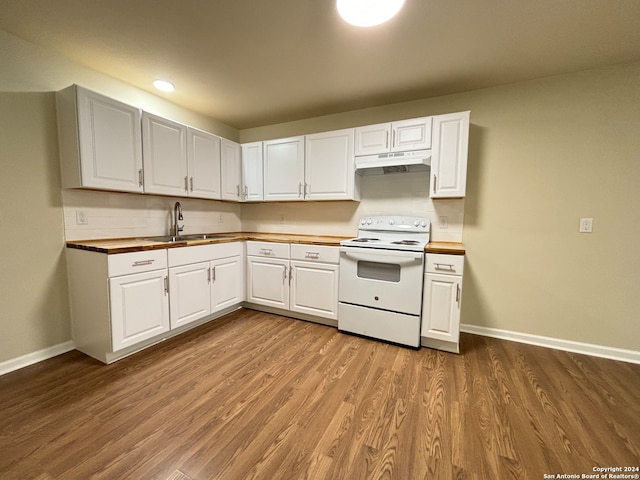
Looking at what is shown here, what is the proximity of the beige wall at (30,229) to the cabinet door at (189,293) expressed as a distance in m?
0.84

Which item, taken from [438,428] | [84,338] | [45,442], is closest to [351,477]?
[438,428]

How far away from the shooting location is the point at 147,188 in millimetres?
2412

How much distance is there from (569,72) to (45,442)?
4.35 metres

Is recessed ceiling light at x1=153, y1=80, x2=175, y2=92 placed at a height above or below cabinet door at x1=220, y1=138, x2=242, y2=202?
above

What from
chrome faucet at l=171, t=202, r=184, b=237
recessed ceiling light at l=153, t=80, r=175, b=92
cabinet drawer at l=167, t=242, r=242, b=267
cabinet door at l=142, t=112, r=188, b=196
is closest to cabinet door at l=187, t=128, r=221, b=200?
cabinet door at l=142, t=112, r=188, b=196

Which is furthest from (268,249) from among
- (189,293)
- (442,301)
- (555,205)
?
(555,205)

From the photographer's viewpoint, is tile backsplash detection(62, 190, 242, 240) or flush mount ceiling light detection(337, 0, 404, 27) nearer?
flush mount ceiling light detection(337, 0, 404, 27)

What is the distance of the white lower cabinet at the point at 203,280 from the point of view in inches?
93.1

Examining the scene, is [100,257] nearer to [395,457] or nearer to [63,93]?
[63,93]

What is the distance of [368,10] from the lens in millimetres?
1444

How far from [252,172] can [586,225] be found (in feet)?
11.5

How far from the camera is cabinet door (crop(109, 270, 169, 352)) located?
1.93 meters

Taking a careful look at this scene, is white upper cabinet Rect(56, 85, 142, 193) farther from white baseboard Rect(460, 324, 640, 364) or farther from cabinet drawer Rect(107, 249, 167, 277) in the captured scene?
white baseboard Rect(460, 324, 640, 364)

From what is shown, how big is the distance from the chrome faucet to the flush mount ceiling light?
2401 mm
